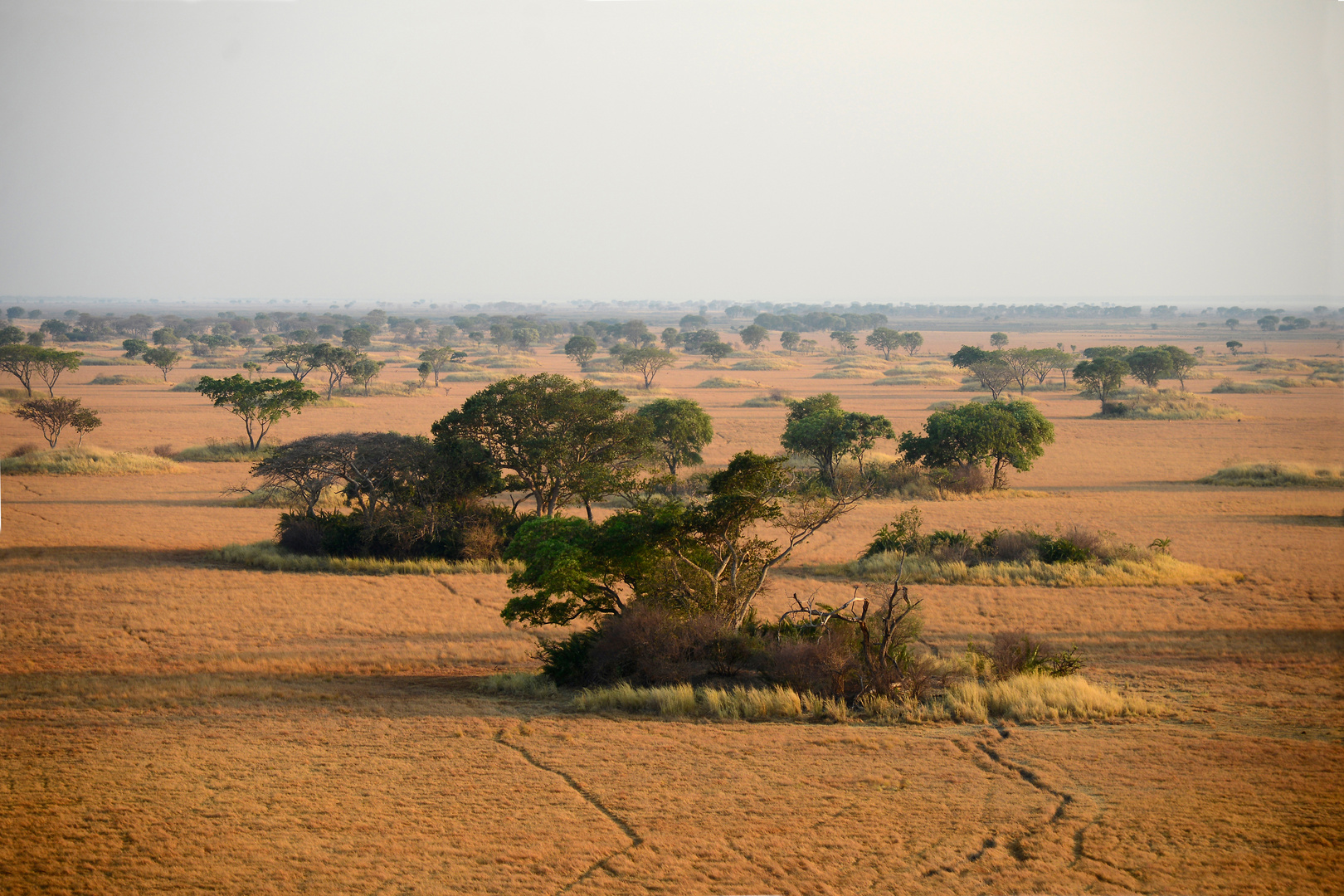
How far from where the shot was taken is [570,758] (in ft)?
37.0

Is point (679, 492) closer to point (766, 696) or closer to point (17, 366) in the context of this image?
point (766, 696)

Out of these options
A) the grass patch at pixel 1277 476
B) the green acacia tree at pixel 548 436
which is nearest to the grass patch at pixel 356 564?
the green acacia tree at pixel 548 436

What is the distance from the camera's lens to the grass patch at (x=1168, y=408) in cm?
6078

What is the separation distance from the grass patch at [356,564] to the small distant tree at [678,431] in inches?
563

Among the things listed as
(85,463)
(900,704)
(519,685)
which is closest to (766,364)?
(85,463)

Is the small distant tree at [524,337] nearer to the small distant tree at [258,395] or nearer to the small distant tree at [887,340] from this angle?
the small distant tree at [887,340]

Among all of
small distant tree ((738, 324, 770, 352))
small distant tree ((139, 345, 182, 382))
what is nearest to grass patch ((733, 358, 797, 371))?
small distant tree ((738, 324, 770, 352))

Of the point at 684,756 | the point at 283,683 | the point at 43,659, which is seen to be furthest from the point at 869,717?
the point at 43,659

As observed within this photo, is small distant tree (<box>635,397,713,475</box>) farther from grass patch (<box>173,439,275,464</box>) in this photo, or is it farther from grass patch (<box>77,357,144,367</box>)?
grass patch (<box>77,357,144,367</box>)

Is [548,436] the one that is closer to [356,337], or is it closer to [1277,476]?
[1277,476]

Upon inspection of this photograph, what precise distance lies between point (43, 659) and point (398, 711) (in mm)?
7222

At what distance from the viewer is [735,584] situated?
16.0 metres

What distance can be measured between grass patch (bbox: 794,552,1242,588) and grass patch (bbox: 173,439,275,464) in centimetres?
3081

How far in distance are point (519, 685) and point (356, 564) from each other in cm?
1087
